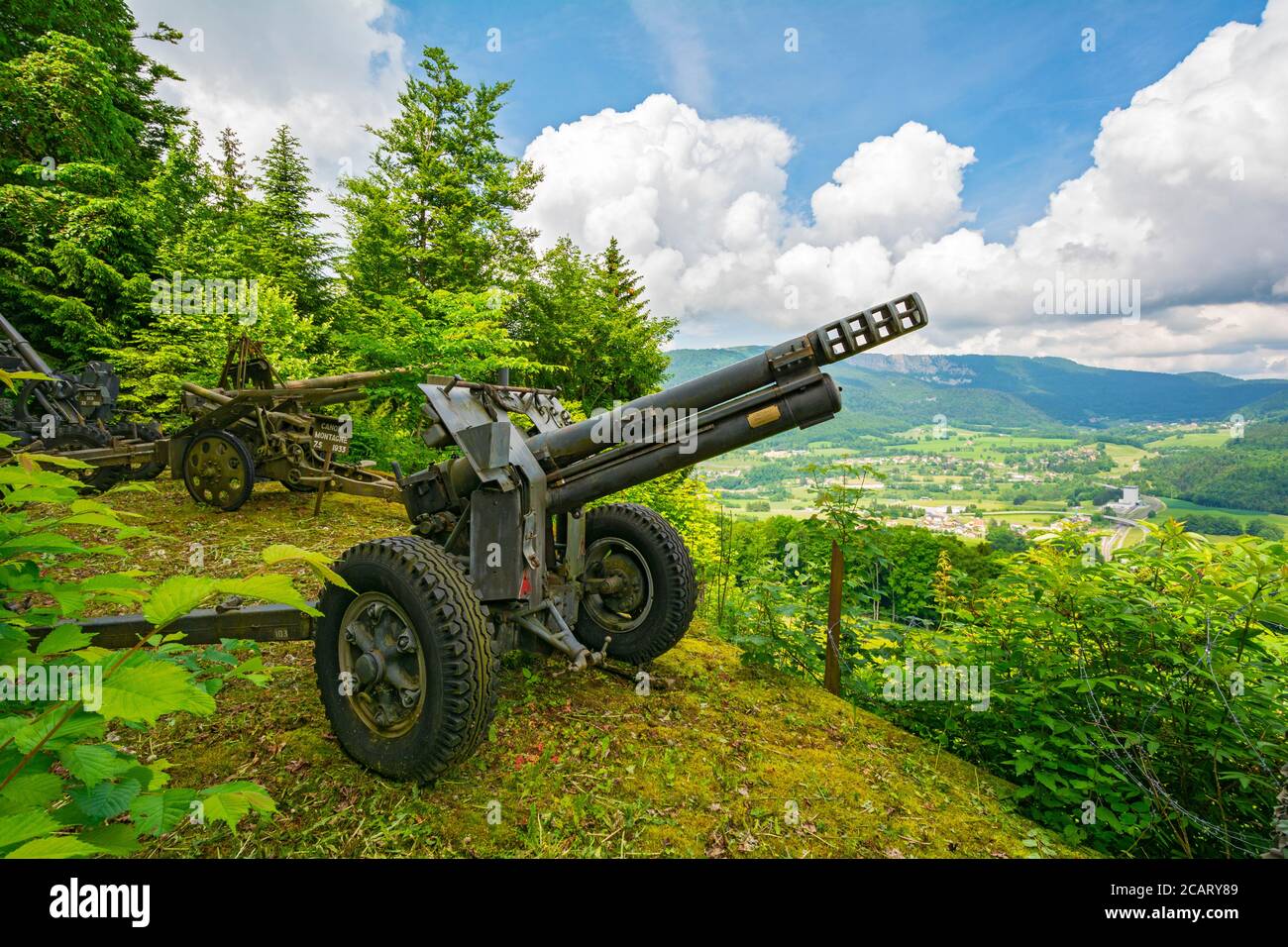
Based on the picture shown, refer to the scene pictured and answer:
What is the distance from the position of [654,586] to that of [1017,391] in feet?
480

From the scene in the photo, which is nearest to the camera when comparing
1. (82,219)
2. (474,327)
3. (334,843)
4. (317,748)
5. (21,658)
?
(21,658)

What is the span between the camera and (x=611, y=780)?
2.96m

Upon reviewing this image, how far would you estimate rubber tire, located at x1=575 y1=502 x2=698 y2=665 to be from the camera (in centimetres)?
398

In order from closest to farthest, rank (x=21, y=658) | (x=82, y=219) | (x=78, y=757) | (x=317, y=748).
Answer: (x=78, y=757) → (x=21, y=658) → (x=317, y=748) → (x=82, y=219)

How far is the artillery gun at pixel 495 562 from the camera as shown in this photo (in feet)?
8.72

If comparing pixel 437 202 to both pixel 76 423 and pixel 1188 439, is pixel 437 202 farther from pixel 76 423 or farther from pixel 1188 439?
pixel 1188 439

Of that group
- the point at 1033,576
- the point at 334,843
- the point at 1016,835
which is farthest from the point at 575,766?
the point at 1033,576

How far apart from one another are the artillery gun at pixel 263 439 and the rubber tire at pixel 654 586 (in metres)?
4.27

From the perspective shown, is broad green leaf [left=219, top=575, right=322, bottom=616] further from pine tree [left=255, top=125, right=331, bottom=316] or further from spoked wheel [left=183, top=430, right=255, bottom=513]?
pine tree [left=255, top=125, right=331, bottom=316]

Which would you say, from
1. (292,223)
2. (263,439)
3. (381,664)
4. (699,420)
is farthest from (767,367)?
(292,223)

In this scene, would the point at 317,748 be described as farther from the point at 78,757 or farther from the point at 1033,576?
the point at 1033,576

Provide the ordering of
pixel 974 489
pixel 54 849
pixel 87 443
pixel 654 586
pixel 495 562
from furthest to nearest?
pixel 974 489
pixel 87 443
pixel 654 586
pixel 495 562
pixel 54 849
